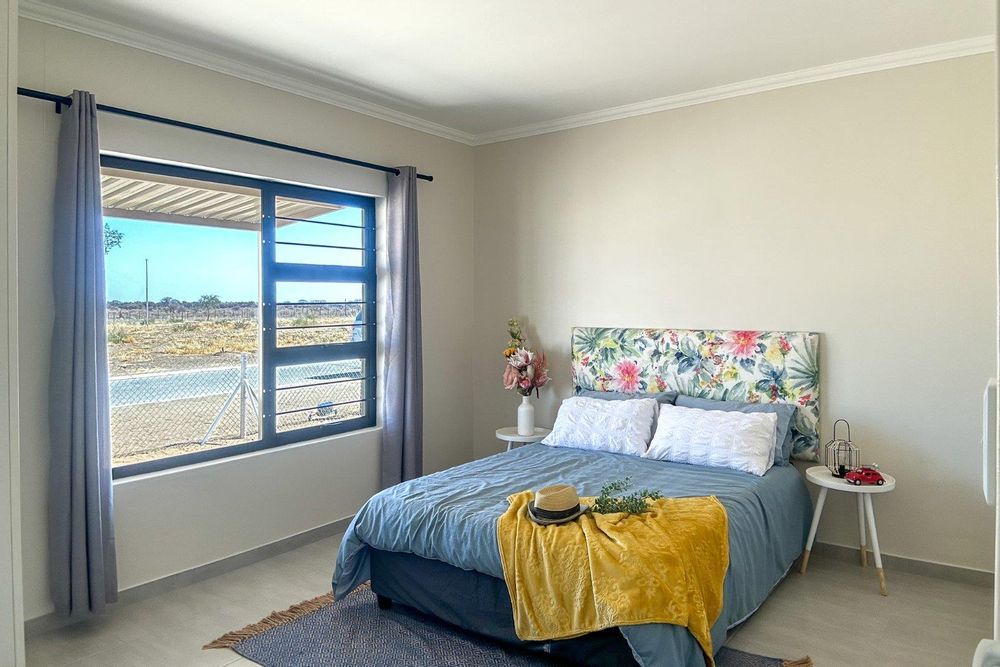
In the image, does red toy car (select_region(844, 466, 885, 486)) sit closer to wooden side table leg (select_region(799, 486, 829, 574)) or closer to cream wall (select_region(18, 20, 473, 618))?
wooden side table leg (select_region(799, 486, 829, 574))

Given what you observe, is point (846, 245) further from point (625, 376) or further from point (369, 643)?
point (369, 643)

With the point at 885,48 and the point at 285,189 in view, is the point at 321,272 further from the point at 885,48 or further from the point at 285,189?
the point at 885,48

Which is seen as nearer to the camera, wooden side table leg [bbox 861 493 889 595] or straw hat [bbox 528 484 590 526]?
straw hat [bbox 528 484 590 526]

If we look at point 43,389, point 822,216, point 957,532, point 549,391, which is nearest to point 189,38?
point 43,389

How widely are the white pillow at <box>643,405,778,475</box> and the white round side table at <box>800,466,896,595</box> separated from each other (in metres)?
0.27

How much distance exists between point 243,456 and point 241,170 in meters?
1.57

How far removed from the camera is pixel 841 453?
3883 millimetres

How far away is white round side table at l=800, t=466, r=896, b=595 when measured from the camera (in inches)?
136

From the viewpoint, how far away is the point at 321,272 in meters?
4.41

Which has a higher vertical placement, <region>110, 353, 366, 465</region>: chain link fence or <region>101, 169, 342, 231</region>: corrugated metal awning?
<region>101, 169, 342, 231</region>: corrugated metal awning

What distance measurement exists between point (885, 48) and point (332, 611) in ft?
12.8

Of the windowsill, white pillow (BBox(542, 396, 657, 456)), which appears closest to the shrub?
the windowsill

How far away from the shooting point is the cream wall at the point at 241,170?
10.00 feet

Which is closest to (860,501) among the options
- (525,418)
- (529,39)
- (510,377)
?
(525,418)
